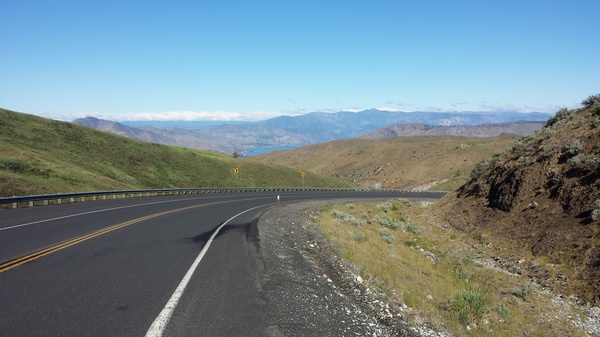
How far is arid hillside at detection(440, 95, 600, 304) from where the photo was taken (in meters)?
12.7

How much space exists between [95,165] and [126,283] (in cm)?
5225

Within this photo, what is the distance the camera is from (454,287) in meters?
11.3

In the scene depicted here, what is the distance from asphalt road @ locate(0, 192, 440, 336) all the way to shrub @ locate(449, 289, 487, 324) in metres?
4.25

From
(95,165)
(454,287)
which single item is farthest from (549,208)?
(95,165)

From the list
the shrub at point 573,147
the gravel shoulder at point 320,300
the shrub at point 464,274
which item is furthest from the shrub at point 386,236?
the shrub at point 573,147

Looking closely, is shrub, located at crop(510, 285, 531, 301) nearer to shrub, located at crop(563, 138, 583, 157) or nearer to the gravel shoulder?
the gravel shoulder

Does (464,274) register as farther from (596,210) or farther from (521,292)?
(596,210)

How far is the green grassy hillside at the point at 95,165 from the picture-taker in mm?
35750

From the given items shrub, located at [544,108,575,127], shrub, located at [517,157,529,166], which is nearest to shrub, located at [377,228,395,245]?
shrub, located at [517,157,529,166]

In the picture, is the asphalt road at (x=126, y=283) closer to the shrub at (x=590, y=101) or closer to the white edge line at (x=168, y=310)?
the white edge line at (x=168, y=310)

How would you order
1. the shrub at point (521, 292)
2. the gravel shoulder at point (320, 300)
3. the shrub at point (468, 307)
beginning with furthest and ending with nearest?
the shrub at point (521, 292), the shrub at point (468, 307), the gravel shoulder at point (320, 300)

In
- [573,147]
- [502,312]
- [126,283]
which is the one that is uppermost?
[573,147]

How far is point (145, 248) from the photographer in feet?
36.0

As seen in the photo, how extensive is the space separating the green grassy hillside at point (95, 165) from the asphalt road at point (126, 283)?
72.8 ft
